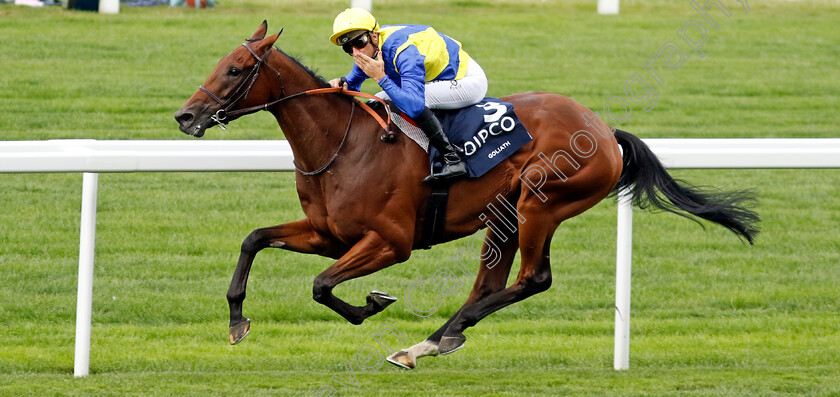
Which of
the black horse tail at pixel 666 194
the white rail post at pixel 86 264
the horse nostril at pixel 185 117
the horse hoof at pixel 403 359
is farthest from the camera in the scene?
the black horse tail at pixel 666 194

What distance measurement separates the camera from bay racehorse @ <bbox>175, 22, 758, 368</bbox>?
15.0ft

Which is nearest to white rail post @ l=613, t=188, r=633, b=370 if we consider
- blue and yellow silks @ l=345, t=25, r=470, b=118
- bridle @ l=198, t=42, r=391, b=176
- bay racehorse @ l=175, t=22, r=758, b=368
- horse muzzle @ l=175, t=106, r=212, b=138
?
bay racehorse @ l=175, t=22, r=758, b=368

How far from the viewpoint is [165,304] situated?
668 cm

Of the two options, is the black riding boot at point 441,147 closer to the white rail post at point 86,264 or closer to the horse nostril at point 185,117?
the horse nostril at point 185,117

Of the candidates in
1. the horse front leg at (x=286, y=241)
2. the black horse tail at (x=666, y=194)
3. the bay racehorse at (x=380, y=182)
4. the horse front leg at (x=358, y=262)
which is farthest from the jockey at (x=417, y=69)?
the black horse tail at (x=666, y=194)

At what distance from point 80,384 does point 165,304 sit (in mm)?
1879

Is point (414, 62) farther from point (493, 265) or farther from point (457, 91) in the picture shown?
point (493, 265)

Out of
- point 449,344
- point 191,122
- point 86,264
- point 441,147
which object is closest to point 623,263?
point 449,344

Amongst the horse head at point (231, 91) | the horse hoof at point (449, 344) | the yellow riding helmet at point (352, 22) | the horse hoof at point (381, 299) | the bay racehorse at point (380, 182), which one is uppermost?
the yellow riding helmet at point (352, 22)

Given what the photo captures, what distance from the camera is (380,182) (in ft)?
15.3

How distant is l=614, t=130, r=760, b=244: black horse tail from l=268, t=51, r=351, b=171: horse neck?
132 cm

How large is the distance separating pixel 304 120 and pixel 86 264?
1.11m

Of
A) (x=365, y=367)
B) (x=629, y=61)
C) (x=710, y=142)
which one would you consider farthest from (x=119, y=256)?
(x=629, y=61)

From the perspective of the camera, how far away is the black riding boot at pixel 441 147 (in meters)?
4.59
